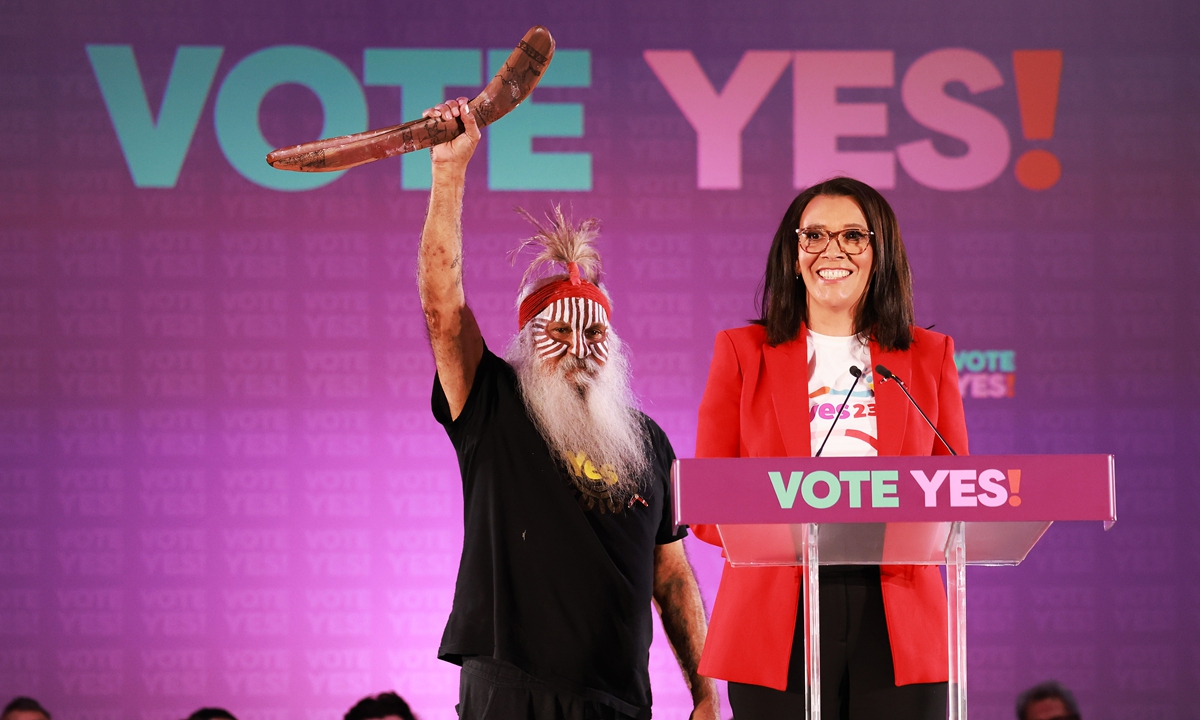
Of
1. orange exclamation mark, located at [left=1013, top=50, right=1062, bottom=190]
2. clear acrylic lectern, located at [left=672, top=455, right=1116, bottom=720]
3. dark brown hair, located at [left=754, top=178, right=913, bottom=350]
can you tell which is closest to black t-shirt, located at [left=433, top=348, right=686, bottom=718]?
dark brown hair, located at [left=754, top=178, right=913, bottom=350]

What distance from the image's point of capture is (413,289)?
4508mm

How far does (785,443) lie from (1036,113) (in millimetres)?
3139

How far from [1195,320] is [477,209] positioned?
2.84m

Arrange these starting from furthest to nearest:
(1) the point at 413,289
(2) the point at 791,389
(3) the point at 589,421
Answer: (1) the point at 413,289 < (3) the point at 589,421 < (2) the point at 791,389

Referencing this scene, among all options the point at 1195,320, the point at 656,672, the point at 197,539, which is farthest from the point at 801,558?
the point at 1195,320

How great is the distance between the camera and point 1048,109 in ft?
15.2

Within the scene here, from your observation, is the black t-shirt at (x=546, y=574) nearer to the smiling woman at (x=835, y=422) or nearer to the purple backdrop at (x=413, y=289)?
the smiling woman at (x=835, y=422)

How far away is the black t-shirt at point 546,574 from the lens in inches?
103

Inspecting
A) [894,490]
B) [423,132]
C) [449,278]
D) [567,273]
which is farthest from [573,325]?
[894,490]

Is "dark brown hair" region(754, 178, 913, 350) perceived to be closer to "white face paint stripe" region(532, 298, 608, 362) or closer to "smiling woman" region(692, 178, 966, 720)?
"smiling woman" region(692, 178, 966, 720)

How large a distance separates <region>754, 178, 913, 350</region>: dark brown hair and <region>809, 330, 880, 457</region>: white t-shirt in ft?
0.21

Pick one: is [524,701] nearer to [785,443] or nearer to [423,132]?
[785,443]

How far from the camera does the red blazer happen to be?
196 cm

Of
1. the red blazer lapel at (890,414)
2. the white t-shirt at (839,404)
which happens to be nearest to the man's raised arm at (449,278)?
the white t-shirt at (839,404)
